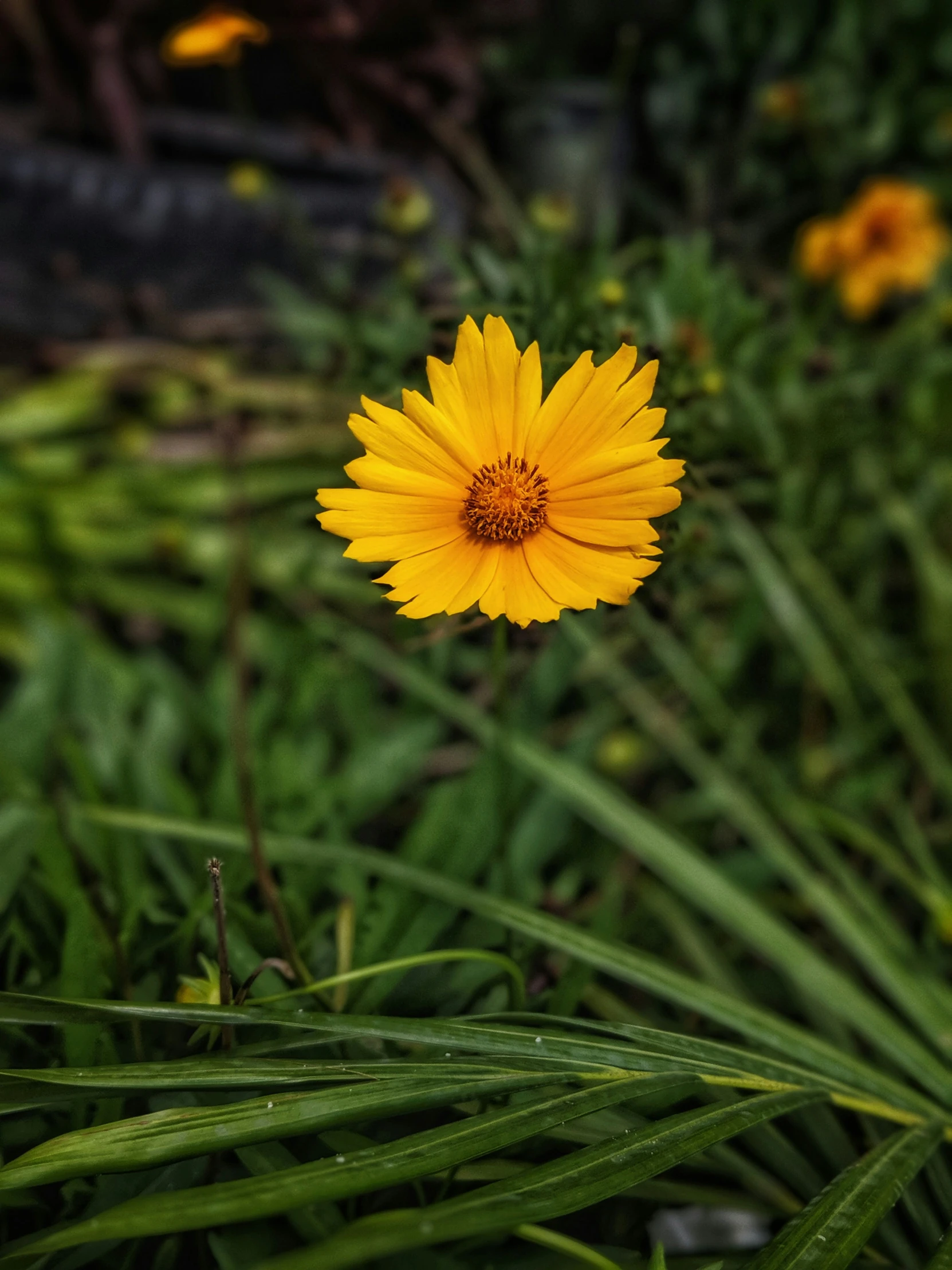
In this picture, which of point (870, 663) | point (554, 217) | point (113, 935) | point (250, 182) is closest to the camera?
point (113, 935)

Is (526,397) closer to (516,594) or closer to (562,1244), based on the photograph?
(516,594)

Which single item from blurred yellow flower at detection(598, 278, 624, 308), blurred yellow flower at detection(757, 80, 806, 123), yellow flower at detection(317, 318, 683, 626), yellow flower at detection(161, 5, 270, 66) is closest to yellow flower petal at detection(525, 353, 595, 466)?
yellow flower at detection(317, 318, 683, 626)

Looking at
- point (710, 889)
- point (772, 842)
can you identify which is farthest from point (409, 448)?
point (772, 842)

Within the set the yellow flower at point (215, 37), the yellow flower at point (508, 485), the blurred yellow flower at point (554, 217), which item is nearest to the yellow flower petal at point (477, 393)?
the yellow flower at point (508, 485)

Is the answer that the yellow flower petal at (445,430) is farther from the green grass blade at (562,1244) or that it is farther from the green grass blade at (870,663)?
the green grass blade at (870,663)

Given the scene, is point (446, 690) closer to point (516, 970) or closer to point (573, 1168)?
point (516, 970)

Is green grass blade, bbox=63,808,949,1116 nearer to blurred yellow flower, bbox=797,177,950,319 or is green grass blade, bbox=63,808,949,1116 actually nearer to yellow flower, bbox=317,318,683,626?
yellow flower, bbox=317,318,683,626
